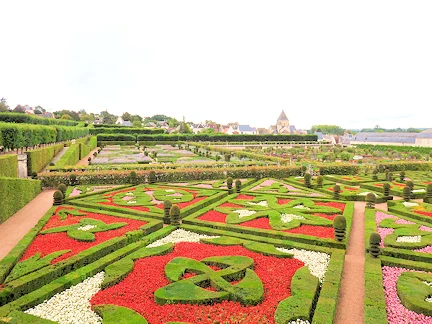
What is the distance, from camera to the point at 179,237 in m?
12.1

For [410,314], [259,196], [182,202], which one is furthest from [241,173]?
[410,314]

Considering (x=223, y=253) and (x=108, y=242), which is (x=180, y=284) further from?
(x=108, y=242)

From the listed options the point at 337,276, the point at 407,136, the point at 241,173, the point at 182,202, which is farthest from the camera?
the point at 407,136

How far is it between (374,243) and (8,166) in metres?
20.2

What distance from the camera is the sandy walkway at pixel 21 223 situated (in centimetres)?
1184

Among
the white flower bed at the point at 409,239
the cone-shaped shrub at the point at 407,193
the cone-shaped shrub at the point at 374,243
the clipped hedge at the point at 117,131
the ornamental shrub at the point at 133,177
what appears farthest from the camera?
the clipped hedge at the point at 117,131

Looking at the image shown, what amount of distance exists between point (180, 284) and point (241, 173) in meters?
19.1

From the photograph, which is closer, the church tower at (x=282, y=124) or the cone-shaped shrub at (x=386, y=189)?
the cone-shaped shrub at (x=386, y=189)

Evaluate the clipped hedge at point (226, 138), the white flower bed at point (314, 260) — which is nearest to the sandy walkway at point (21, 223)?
the white flower bed at point (314, 260)

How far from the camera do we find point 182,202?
55.4ft

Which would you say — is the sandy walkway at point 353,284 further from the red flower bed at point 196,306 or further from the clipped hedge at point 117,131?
the clipped hedge at point 117,131

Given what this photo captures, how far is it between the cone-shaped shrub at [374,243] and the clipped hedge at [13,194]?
15374 mm

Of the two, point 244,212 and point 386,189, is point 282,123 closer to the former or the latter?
point 386,189

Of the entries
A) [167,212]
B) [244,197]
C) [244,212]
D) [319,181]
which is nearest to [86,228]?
[167,212]
